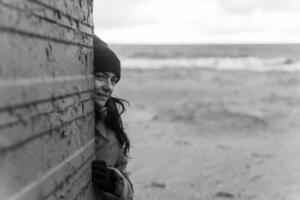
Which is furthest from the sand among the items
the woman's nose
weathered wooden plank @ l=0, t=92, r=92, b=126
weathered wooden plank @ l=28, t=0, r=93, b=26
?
weathered wooden plank @ l=0, t=92, r=92, b=126

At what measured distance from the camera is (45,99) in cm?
200

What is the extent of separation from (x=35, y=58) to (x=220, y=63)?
49597 millimetres

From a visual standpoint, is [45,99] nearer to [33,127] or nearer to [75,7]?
[33,127]

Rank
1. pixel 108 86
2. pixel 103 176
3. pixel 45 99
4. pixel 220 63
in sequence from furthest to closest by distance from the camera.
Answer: pixel 220 63, pixel 108 86, pixel 103 176, pixel 45 99

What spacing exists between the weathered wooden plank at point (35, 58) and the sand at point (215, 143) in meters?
6.40

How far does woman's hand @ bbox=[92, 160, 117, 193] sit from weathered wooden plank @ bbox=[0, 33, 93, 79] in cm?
72

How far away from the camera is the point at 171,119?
58.0 feet

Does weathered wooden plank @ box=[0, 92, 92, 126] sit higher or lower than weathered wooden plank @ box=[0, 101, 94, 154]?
higher

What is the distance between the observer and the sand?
9.21 m

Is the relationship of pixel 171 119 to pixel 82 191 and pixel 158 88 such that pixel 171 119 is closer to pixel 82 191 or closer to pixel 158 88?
pixel 158 88

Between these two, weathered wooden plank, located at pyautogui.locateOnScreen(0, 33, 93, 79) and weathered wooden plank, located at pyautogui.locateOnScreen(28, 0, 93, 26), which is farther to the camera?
weathered wooden plank, located at pyautogui.locateOnScreen(28, 0, 93, 26)

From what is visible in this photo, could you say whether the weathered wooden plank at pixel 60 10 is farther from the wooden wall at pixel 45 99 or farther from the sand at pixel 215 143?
the sand at pixel 215 143

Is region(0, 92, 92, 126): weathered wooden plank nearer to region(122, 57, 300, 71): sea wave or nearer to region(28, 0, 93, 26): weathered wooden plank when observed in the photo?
region(28, 0, 93, 26): weathered wooden plank

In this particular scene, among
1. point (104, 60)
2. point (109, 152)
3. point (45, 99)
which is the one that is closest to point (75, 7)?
point (104, 60)
